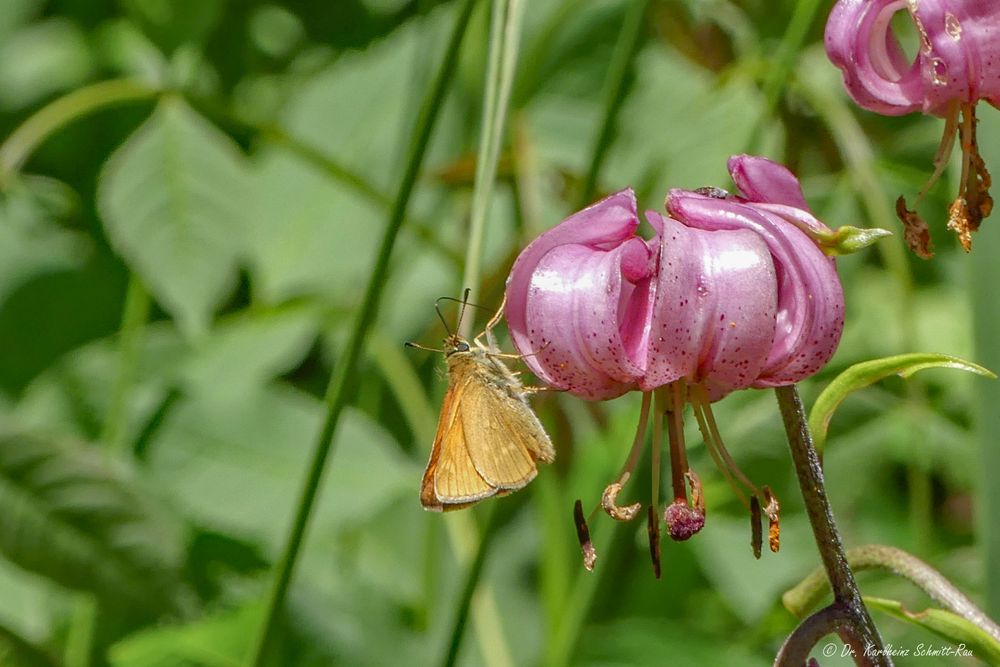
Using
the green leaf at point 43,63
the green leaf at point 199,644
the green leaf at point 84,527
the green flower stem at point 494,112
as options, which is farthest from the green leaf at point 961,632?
the green leaf at point 43,63

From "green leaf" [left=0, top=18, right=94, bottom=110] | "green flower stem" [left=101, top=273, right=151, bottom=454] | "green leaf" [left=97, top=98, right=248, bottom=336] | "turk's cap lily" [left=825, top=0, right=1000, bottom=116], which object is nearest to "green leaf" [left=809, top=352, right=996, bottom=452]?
"turk's cap lily" [left=825, top=0, right=1000, bottom=116]

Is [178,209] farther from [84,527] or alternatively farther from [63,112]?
[84,527]

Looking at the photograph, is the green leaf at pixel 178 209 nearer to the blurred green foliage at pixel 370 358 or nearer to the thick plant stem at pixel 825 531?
the blurred green foliage at pixel 370 358

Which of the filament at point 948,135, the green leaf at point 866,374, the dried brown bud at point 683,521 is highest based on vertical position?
the filament at point 948,135

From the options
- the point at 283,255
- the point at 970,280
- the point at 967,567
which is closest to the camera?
the point at 970,280

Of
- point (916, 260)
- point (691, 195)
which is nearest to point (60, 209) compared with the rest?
point (916, 260)

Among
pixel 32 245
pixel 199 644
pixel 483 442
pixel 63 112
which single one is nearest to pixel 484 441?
pixel 483 442

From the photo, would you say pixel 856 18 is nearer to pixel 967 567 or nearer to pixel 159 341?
pixel 967 567
